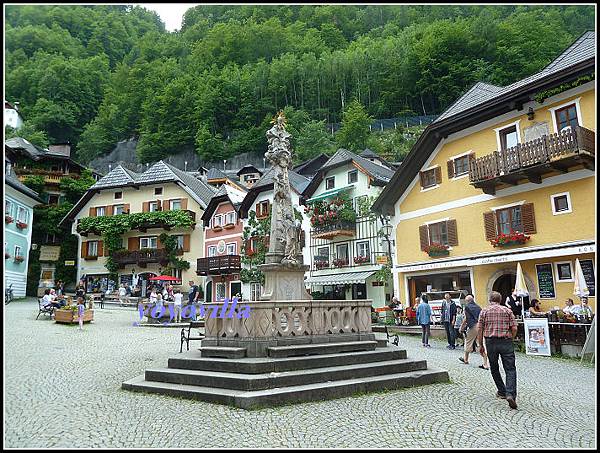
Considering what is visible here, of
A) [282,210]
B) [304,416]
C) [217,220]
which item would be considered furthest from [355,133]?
[304,416]

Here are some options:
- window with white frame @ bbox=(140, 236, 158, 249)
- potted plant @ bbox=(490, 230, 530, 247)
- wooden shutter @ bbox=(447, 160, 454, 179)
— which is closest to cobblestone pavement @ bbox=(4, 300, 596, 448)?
potted plant @ bbox=(490, 230, 530, 247)

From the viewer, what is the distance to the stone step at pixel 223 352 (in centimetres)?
983

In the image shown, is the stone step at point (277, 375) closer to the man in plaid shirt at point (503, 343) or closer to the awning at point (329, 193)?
the man in plaid shirt at point (503, 343)

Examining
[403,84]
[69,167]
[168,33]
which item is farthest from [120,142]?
[403,84]

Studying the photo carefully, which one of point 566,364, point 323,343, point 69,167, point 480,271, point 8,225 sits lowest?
point 566,364

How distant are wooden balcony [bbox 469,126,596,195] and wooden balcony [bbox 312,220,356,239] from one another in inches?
508

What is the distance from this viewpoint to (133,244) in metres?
47.7

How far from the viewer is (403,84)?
7231 cm

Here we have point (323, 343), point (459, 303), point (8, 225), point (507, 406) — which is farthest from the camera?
point (8, 225)

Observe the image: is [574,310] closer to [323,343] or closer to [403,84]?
[323,343]

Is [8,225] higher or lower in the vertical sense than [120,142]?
lower

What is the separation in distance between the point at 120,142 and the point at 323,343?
74.8 metres

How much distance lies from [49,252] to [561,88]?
154ft

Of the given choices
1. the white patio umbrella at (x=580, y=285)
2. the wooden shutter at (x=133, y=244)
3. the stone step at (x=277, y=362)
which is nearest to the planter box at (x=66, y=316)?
the stone step at (x=277, y=362)
